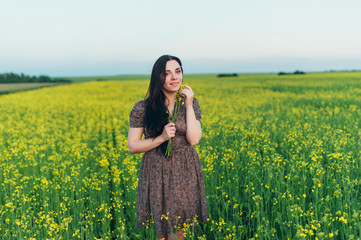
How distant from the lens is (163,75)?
2965 mm

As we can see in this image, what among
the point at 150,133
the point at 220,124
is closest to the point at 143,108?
the point at 150,133

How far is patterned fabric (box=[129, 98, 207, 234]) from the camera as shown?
316 centimetres

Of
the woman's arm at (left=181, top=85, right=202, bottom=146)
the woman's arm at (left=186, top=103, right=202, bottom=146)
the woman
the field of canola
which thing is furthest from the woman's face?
the field of canola

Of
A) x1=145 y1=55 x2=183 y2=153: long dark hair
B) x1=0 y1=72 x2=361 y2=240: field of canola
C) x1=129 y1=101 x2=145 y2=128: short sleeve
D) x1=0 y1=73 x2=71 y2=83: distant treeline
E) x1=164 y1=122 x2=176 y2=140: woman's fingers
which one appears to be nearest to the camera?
x1=164 y1=122 x2=176 y2=140: woman's fingers

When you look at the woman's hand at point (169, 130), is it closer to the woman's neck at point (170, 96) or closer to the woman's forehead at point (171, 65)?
the woman's neck at point (170, 96)

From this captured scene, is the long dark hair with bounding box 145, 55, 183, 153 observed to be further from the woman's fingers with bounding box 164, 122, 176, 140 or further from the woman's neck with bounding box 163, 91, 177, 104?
the woman's fingers with bounding box 164, 122, 176, 140

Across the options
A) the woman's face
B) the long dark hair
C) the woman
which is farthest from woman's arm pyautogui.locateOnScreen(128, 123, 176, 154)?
the woman's face

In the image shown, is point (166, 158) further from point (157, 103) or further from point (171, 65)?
point (171, 65)

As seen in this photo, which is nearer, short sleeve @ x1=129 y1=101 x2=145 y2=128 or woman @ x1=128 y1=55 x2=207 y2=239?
woman @ x1=128 y1=55 x2=207 y2=239

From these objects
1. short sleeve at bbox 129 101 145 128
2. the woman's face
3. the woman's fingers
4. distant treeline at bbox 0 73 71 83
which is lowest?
the woman's fingers

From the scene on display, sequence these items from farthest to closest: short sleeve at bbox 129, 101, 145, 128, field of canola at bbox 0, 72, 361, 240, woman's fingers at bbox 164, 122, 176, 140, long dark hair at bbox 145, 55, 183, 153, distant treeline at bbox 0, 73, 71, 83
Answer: distant treeline at bbox 0, 73, 71, 83
field of canola at bbox 0, 72, 361, 240
short sleeve at bbox 129, 101, 145, 128
long dark hair at bbox 145, 55, 183, 153
woman's fingers at bbox 164, 122, 176, 140

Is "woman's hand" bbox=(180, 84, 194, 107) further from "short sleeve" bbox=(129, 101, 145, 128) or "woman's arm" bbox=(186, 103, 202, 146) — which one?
"short sleeve" bbox=(129, 101, 145, 128)

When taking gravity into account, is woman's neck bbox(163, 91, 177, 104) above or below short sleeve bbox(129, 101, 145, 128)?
above

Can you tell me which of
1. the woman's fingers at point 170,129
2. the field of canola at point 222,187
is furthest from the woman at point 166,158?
the field of canola at point 222,187
